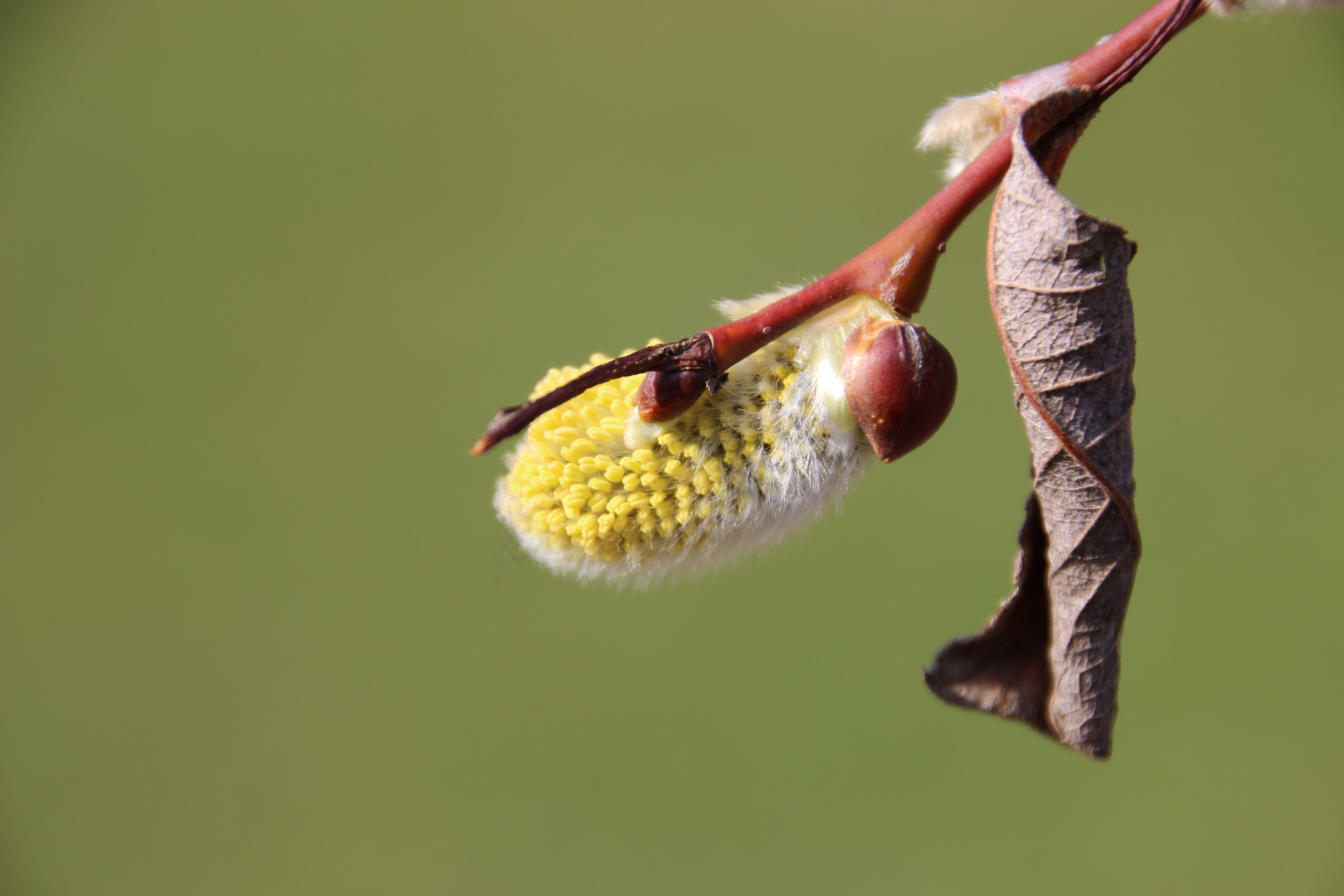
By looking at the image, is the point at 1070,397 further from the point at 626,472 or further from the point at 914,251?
the point at 626,472

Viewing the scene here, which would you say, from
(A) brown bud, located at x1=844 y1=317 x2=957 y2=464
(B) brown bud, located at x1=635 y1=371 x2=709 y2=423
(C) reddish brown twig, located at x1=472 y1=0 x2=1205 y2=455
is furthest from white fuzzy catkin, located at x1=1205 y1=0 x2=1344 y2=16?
(B) brown bud, located at x1=635 y1=371 x2=709 y2=423

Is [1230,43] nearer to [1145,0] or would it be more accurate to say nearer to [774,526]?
[1145,0]

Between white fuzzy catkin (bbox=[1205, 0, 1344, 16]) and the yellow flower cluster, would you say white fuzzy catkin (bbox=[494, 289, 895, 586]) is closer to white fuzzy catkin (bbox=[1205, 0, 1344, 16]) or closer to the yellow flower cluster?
the yellow flower cluster

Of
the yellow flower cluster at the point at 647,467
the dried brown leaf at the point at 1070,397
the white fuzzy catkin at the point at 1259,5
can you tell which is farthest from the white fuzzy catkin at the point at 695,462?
the white fuzzy catkin at the point at 1259,5

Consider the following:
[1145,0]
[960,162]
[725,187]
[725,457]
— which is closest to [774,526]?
[725,457]

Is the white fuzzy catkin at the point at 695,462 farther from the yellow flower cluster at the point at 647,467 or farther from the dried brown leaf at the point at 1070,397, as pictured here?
the dried brown leaf at the point at 1070,397

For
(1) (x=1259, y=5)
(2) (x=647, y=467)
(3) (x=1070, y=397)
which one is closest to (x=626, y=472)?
(2) (x=647, y=467)

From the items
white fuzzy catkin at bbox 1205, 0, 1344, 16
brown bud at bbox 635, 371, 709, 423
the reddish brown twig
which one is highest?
white fuzzy catkin at bbox 1205, 0, 1344, 16
